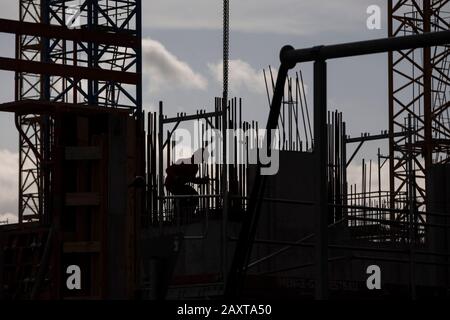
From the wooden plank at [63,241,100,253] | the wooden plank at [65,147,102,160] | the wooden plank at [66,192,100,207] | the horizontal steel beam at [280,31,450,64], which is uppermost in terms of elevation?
the horizontal steel beam at [280,31,450,64]

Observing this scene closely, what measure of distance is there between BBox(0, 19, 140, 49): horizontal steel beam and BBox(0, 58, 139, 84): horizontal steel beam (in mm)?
1280

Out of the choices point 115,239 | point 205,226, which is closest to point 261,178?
point 115,239

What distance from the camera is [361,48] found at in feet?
39.1

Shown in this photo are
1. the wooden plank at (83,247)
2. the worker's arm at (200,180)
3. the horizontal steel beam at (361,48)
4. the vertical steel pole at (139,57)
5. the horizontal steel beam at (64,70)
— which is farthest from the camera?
the vertical steel pole at (139,57)

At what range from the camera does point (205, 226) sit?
24.6m

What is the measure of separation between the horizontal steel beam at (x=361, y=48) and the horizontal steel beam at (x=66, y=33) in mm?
32695

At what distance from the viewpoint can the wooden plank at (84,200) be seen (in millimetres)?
20344

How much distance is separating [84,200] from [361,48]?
9.53 metres

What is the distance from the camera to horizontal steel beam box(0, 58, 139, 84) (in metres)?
42.7

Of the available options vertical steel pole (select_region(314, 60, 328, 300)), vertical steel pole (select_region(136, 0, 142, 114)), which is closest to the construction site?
vertical steel pole (select_region(314, 60, 328, 300))

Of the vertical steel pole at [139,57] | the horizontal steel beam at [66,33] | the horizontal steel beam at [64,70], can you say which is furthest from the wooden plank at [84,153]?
the vertical steel pole at [139,57]

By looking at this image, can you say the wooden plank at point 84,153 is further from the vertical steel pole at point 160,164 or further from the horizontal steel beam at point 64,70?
the horizontal steel beam at point 64,70

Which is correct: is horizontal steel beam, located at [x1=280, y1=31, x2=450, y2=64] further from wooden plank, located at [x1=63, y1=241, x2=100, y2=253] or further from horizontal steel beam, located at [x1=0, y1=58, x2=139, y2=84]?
horizontal steel beam, located at [x1=0, y1=58, x2=139, y2=84]
